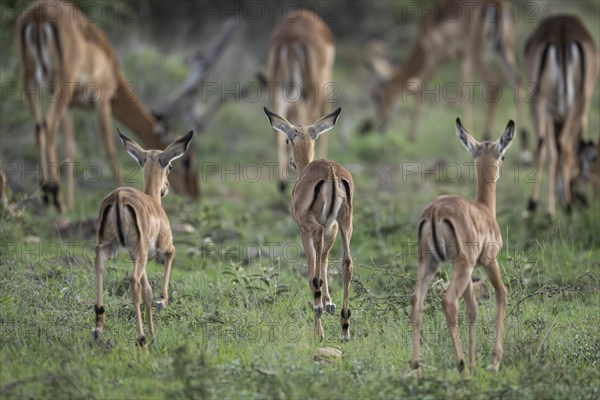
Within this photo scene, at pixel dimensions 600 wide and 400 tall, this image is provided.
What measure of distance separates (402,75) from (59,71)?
846 centimetres

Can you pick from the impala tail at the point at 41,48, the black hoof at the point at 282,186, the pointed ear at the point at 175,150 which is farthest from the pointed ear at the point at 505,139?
the impala tail at the point at 41,48

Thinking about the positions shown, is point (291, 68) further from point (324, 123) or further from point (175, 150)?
point (175, 150)

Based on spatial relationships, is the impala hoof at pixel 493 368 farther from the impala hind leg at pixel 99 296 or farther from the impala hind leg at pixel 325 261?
the impala hind leg at pixel 99 296

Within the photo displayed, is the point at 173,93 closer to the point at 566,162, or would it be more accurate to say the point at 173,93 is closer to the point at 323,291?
the point at 566,162

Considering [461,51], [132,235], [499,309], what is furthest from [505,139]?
[461,51]

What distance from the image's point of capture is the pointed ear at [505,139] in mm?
5738

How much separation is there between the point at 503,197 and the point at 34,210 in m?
5.09

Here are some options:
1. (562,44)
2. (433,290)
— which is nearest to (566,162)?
(562,44)

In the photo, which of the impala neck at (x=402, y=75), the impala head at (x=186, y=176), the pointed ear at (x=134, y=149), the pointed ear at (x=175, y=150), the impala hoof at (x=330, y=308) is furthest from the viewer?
the impala neck at (x=402, y=75)

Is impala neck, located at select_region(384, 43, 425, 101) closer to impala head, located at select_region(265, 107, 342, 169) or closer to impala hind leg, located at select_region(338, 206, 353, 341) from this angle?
impala head, located at select_region(265, 107, 342, 169)

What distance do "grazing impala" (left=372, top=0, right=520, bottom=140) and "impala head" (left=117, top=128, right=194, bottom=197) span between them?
796 centimetres

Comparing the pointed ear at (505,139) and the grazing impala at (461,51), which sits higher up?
the grazing impala at (461,51)

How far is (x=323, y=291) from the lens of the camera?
6.40 m

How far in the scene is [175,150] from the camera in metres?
6.39
